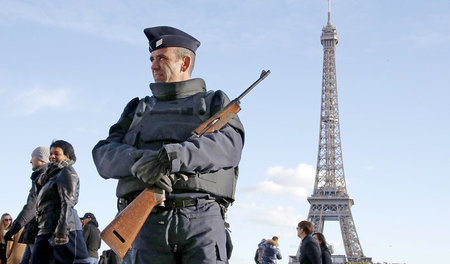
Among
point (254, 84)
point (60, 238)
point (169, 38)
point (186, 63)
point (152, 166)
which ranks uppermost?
point (169, 38)

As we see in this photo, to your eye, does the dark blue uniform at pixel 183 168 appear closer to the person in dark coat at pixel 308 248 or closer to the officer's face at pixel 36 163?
the officer's face at pixel 36 163

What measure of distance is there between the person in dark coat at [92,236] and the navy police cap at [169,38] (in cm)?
706

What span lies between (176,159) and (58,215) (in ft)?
11.8

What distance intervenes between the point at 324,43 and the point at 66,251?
76.8 m

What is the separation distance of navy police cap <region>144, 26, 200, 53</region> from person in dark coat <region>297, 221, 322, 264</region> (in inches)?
250

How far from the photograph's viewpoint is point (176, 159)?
3322 millimetres

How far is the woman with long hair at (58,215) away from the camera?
6.41 m

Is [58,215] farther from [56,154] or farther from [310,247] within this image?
[310,247]

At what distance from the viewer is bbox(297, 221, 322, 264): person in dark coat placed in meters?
9.76

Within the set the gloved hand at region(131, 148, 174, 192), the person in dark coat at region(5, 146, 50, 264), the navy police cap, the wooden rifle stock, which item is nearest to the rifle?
the wooden rifle stock

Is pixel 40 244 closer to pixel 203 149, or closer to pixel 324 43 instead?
pixel 203 149

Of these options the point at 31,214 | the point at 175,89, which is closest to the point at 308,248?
the point at 31,214

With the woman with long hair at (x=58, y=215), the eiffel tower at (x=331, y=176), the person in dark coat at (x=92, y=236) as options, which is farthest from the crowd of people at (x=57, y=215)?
the eiffel tower at (x=331, y=176)

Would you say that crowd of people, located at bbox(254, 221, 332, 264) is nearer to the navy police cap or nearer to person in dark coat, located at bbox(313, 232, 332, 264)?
person in dark coat, located at bbox(313, 232, 332, 264)
